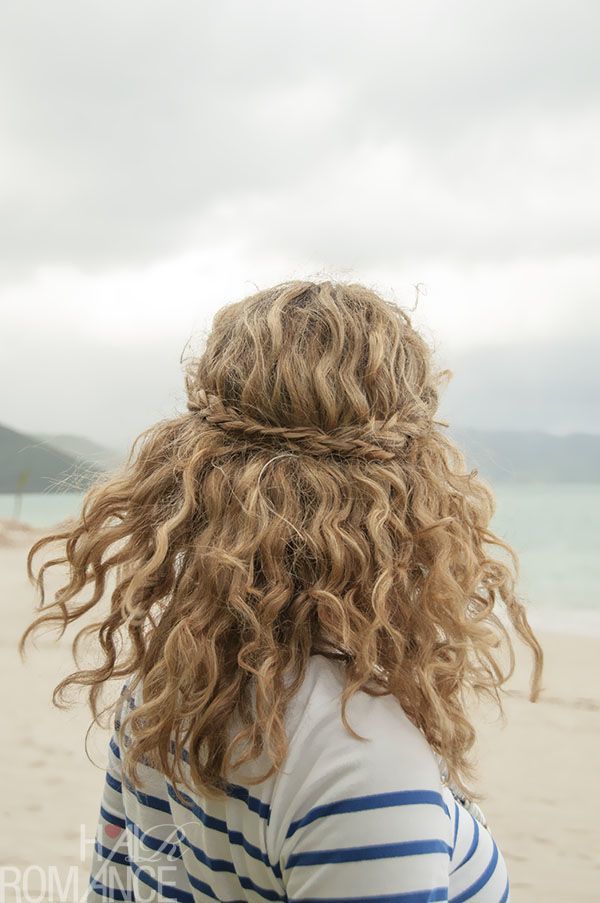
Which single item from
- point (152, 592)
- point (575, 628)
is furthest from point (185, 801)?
point (575, 628)

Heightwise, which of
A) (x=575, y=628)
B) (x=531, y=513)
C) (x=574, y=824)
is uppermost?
(x=574, y=824)

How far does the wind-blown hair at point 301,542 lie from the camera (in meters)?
1.09

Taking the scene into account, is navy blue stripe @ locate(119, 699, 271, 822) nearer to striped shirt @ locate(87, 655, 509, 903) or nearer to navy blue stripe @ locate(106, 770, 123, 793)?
striped shirt @ locate(87, 655, 509, 903)

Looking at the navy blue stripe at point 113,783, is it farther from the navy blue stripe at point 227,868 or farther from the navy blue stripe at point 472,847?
the navy blue stripe at point 472,847

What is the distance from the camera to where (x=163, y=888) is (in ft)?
4.06

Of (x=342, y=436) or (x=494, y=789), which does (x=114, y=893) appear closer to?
(x=342, y=436)

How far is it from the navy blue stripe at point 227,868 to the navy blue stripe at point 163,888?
4.1 inches

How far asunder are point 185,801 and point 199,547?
1.20 ft

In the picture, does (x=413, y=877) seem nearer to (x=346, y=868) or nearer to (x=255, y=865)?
(x=346, y=868)

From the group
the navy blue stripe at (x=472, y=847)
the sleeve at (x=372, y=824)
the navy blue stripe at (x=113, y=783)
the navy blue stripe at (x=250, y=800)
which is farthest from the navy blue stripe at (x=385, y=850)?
the navy blue stripe at (x=113, y=783)

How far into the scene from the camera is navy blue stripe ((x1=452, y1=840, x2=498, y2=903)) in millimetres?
1137

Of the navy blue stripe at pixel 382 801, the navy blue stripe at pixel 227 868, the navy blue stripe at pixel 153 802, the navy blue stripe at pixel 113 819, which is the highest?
the navy blue stripe at pixel 382 801

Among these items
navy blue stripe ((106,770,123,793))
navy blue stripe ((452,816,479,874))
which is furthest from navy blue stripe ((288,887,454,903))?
navy blue stripe ((106,770,123,793))

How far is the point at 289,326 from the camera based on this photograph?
1180mm
